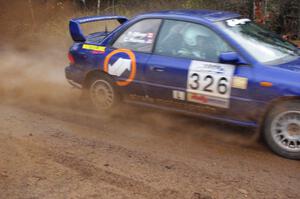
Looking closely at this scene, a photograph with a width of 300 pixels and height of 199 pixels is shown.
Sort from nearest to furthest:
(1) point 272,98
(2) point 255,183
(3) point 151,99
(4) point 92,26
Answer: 1. (2) point 255,183
2. (1) point 272,98
3. (3) point 151,99
4. (4) point 92,26

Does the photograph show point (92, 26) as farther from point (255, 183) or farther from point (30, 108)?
point (255, 183)

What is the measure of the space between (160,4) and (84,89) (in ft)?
25.3

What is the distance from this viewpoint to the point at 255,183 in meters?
4.80

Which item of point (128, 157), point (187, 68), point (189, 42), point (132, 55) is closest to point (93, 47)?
point (132, 55)

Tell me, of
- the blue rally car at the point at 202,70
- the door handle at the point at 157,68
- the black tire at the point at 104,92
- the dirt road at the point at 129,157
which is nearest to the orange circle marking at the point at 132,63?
the blue rally car at the point at 202,70

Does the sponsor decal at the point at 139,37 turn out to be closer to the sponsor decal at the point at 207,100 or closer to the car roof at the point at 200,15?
the car roof at the point at 200,15

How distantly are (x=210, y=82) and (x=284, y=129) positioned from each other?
1055mm

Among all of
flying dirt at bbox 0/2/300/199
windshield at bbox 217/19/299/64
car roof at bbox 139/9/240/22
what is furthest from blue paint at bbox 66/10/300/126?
flying dirt at bbox 0/2/300/199

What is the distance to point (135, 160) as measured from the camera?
542 centimetres

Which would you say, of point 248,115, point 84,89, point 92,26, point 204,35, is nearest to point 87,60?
point 84,89

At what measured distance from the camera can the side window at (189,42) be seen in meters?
5.95

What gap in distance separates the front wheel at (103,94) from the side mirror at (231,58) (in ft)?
6.41

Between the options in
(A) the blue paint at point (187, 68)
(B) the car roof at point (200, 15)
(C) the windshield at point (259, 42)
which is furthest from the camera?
(B) the car roof at point (200, 15)

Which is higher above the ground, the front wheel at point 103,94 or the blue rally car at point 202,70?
the blue rally car at point 202,70
